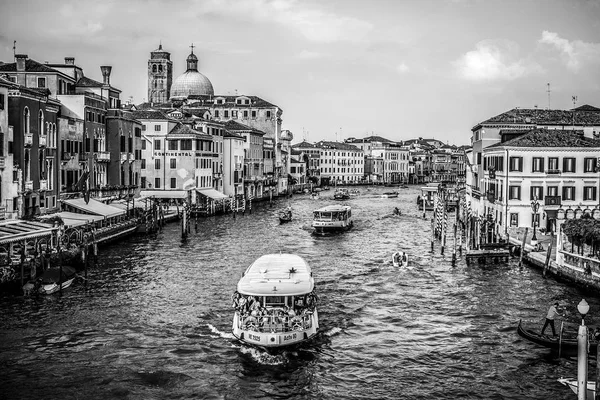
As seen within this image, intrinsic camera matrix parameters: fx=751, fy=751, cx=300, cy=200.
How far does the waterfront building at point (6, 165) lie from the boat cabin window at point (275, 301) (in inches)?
639

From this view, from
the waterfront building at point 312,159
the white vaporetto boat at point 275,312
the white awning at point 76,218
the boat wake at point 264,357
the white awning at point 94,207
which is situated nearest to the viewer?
the boat wake at point 264,357

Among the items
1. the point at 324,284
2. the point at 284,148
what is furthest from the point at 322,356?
the point at 284,148

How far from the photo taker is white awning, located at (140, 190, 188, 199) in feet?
186

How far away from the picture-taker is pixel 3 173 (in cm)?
3127

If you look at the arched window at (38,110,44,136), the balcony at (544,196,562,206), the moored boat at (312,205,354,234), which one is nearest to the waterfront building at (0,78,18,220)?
the arched window at (38,110,44,136)

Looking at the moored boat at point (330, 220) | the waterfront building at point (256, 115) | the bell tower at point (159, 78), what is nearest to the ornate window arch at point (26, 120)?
the moored boat at point (330, 220)

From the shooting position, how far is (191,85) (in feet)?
338

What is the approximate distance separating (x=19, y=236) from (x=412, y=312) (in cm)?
1411

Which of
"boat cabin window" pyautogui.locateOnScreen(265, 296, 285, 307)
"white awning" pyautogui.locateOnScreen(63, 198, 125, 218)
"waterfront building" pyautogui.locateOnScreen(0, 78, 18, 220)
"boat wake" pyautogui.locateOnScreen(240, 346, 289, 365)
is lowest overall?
"boat wake" pyautogui.locateOnScreen(240, 346, 289, 365)

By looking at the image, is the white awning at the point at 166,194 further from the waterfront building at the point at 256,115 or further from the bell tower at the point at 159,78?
the bell tower at the point at 159,78

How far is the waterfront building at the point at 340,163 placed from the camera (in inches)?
5226

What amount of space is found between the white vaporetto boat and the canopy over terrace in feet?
34.5

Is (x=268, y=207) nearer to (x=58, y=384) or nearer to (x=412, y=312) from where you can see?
(x=412, y=312)

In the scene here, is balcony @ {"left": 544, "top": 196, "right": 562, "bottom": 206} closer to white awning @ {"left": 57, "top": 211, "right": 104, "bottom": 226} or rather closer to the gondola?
the gondola
